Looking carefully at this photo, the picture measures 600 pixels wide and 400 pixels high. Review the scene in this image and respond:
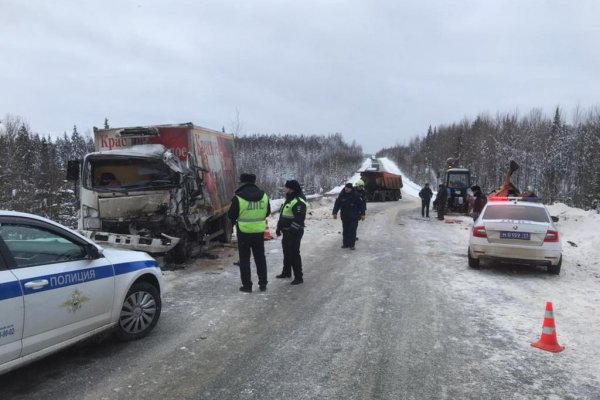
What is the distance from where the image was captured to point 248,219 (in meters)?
6.98

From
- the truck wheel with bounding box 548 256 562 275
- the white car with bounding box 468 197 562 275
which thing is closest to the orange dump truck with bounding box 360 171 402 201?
the white car with bounding box 468 197 562 275

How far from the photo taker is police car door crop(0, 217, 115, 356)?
360 centimetres

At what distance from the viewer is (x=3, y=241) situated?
139 inches

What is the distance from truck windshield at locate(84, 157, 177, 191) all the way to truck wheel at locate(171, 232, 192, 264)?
1188 mm

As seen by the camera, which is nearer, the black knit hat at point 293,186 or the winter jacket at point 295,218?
the winter jacket at point 295,218

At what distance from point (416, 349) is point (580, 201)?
61.1 m

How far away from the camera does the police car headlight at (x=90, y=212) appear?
880 centimetres

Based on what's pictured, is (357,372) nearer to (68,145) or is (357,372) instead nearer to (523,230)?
(523,230)

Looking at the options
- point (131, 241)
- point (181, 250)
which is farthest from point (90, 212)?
point (181, 250)

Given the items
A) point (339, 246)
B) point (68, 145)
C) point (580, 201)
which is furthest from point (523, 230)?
point (68, 145)

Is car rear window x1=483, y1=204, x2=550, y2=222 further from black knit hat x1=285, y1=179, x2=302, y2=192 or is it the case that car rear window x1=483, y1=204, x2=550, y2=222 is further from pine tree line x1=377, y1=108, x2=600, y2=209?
pine tree line x1=377, y1=108, x2=600, y2=209

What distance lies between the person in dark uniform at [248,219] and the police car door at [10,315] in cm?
367

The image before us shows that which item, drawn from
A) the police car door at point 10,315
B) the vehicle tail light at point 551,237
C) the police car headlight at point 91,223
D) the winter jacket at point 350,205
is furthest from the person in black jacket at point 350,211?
the police car door at point 10,315

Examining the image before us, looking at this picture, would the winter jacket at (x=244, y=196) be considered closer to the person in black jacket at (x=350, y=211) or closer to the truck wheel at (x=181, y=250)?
the truck wheel at (x=181, y=250)
